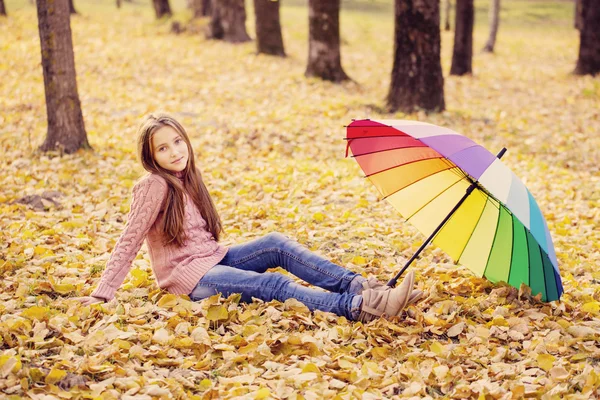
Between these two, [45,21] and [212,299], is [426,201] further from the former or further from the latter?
[45,21]

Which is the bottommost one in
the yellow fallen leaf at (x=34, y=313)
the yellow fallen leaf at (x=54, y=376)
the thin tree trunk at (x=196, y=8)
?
the yellow fallen leaf at (x=54, y=376)

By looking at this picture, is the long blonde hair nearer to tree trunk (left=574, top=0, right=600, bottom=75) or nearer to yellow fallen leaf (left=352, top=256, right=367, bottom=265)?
yellow fallen leaf (left=352, top=256, right=367, bottom=265)

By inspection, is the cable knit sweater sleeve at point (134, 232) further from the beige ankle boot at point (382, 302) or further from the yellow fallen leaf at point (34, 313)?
the beige ankle boot at point (382, 302)

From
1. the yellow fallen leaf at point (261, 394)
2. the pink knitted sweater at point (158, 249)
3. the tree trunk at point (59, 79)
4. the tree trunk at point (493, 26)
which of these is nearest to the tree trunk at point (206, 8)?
the tree trunk at point (493, 26)

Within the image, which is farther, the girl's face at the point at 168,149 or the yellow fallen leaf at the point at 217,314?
the girl's face at the point at 168,149

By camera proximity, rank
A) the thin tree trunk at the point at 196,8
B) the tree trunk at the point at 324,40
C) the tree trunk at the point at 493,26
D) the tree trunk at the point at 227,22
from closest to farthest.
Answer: the tree trunk at the point at 324,40 < the tree trunk at the point at 227,22 < the thin tree trunk at the point at 196,8 < the tree trunk at the point at 493,26

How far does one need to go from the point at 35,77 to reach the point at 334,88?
4.86 metres

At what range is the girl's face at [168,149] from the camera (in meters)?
3.45

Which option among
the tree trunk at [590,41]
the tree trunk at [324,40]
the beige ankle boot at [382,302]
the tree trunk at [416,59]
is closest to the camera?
the beige ankle boot at [382,302]

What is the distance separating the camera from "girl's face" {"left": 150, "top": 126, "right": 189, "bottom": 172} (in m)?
3.45

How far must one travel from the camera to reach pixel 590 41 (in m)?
12.7

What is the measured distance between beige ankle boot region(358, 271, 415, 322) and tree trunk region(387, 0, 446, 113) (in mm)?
5844

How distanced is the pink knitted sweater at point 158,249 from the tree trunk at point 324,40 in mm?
7257


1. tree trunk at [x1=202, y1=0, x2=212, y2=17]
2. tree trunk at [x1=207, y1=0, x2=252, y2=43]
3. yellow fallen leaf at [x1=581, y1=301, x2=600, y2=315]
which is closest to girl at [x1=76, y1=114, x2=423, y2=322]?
yellow fallen leaf at [x1=581, y1=301, x2=600, y2=315]
